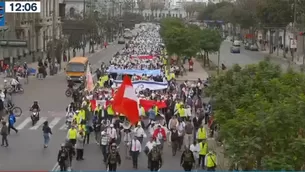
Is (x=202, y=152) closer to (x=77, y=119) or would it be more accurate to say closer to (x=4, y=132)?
(x=77, y=119)

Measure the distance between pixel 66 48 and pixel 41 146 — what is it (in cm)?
4982

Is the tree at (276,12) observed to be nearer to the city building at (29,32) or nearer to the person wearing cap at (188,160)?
the city building at (29,32)

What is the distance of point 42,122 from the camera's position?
2981 cm

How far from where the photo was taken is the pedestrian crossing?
28328 millimetres

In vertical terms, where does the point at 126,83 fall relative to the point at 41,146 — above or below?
above

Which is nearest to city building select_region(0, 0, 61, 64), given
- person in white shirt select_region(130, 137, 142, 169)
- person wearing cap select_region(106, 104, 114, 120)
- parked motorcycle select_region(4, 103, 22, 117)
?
parked motorcycle select_region(4, 103, 22, 117)

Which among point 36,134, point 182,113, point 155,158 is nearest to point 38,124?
point 36,134

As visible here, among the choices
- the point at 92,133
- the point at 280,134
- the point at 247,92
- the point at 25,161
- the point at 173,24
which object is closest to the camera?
the point at 280,134

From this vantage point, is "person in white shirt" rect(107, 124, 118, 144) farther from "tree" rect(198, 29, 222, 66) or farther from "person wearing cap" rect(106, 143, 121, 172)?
"tree" rect(198, 29, 222, 66)

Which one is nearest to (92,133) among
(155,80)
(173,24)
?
(155,80)

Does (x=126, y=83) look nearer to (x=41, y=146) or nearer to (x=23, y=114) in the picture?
(x=41, y=146)

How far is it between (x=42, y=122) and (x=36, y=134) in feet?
11.0

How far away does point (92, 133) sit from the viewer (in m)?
26.1

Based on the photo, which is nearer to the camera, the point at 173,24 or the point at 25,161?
the point at 25,161
